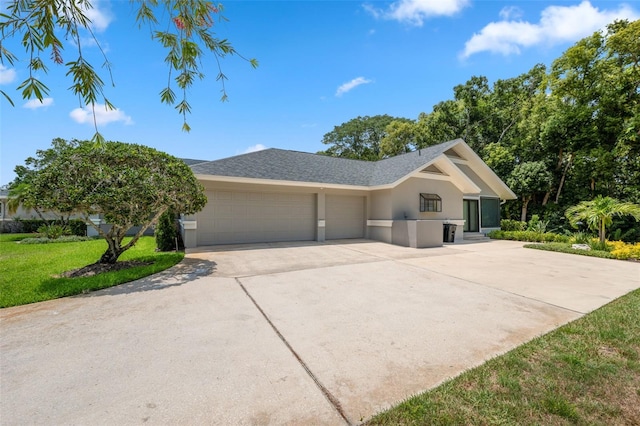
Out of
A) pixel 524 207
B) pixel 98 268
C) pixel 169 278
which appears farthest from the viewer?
pixel 524 207

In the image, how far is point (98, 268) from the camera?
22.1ft

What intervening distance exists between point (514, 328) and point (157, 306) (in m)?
5.44

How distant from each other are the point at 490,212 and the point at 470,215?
170 cm

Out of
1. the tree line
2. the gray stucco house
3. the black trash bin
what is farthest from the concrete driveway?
the tree line

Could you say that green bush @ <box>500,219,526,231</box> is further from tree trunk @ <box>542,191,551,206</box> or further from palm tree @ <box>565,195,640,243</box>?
palm tree @ <box>565,195,640,243</box>

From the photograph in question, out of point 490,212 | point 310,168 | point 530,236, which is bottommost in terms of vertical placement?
point 530,236

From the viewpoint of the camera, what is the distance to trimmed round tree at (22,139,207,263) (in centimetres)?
571

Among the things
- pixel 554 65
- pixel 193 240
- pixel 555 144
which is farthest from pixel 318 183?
pixel 554 65

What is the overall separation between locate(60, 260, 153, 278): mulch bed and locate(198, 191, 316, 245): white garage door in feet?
11.2

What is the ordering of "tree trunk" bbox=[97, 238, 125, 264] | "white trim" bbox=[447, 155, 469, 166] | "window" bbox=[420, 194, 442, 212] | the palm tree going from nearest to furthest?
"tree trunk" bbox=[97, 238, 125, 264], the palm tree, "window" bbox=[420, 194, 442, 212], "white trim" bbox=[447, 155, 469, 166]

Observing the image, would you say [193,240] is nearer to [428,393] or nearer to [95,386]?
[95,386]

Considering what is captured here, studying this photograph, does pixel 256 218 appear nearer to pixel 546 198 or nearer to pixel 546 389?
pixel 546 389

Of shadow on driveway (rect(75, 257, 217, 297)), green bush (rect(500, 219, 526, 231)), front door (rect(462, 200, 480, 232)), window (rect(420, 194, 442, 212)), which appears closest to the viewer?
shadow on driveway (rect(75, 257, 217, 297))

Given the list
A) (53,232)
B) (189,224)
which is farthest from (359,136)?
(53,232)
